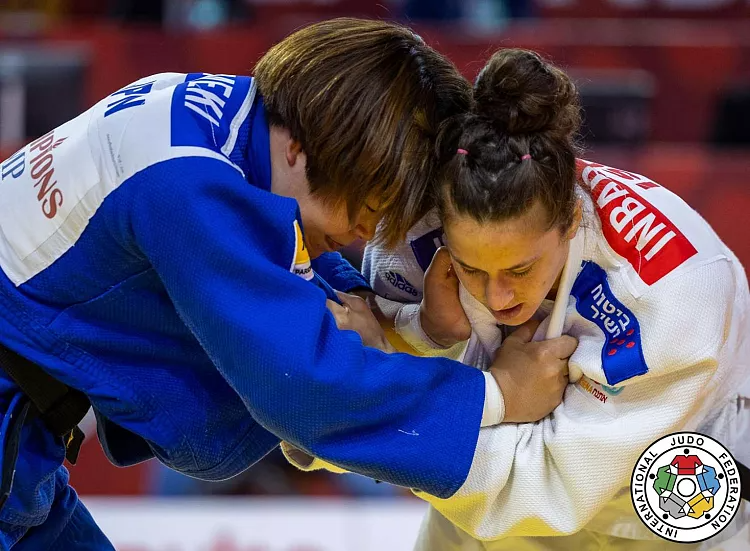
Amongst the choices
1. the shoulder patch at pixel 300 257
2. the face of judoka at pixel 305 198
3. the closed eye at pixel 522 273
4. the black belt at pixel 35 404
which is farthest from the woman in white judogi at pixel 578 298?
the black belt at pixel 35 404

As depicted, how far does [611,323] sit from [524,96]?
0.41m

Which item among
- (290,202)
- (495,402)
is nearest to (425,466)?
(495,402)

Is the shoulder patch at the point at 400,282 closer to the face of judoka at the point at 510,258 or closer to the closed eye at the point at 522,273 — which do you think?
the face of judoka at the point at 510,258

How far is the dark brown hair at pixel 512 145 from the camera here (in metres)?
1.59

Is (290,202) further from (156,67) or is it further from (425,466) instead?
(156,67)

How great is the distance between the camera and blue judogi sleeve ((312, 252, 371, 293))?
2.01m

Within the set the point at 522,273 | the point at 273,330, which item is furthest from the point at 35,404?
the point at 522,273

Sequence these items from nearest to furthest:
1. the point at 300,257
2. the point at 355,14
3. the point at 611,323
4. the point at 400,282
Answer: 1. the point at 300,257
2. the point at 611,323
3. the point at 400,282
4. the point at 355,14

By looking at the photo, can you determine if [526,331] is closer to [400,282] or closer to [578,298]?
[578,298]

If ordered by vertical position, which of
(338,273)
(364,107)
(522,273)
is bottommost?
(338,273)

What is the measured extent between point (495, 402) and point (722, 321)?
39 centimetres

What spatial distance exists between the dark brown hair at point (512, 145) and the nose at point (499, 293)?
0.12m

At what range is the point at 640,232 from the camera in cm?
168

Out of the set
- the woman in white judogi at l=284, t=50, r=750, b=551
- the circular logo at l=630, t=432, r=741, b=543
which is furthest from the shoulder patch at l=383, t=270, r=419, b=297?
the circular logo at l=630, t=432, r=741, b=543
